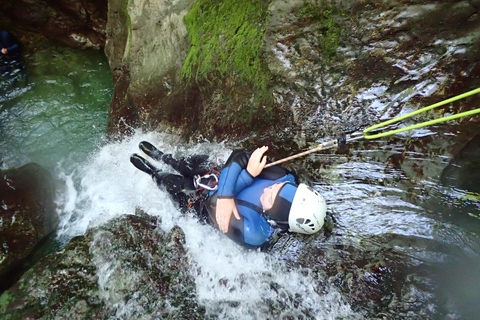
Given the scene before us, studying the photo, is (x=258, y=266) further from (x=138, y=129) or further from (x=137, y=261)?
(x=138, y=129)

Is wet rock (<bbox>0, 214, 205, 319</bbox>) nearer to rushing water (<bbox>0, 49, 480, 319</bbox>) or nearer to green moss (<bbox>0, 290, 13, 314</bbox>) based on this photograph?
green moss (<bbox>0, 290, 13, 314</bbox>)

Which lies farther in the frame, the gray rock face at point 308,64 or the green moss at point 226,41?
the green moss at point 226,41

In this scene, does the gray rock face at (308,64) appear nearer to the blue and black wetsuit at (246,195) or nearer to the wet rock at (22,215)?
the blue and black wetsuit at (246,195)

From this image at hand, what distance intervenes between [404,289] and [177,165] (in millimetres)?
3001

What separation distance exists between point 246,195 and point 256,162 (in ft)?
1.35

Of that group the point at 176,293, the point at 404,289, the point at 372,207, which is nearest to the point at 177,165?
the point at 176,293

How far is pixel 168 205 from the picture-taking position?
4098 millimetres

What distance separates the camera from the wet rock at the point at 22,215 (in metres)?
3.76

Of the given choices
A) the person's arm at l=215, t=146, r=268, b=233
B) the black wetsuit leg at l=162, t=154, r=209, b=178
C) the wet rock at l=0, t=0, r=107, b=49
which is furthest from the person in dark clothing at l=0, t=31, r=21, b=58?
the person's arm at l=215, t=146, r=268, b=233

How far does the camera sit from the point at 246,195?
3230 mm

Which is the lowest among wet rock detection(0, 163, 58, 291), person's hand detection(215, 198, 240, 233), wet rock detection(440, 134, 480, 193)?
wet rock detection(0, 163, 58, 291)

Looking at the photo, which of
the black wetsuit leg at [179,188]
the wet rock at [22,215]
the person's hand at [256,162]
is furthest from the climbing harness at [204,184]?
the wet rock at [22,215]

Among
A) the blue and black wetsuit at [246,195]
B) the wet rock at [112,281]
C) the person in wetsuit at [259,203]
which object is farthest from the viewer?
the blue and black wetsuit at [246,195]

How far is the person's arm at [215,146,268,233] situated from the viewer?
3.00 m
